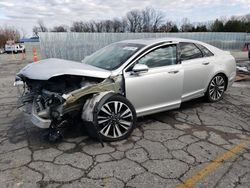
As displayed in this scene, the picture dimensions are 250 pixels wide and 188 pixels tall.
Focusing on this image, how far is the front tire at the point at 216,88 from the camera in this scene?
5090 mm

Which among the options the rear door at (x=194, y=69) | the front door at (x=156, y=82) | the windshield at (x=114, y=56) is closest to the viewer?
the front door at (x=156, y=82)

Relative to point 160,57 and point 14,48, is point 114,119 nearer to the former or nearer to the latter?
point 160,57

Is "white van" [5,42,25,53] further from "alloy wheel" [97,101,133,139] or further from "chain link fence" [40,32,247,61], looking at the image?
"alloy wheel" [97,101,133,139]

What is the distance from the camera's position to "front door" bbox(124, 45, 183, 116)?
372cm

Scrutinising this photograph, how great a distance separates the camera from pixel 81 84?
11.4ft

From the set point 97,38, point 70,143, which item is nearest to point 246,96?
point 70,143

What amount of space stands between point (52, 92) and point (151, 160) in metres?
1.75

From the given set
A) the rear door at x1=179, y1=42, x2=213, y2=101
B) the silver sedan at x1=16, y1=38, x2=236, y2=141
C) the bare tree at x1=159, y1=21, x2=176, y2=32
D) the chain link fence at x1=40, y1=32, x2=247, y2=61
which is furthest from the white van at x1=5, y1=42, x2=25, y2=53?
the rear door at x1=179, y1=42, x2=213, y2=101

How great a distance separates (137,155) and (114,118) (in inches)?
25.9

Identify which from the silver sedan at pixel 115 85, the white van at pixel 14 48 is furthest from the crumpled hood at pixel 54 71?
the white van at pixel 14 48

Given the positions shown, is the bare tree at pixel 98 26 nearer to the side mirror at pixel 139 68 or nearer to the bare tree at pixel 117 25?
the bare tree at pixel 117 25

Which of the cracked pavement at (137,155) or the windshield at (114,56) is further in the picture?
the windshield at (114,56)

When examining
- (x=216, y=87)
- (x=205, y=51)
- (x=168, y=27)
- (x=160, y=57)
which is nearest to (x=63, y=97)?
(x=160, y=57)

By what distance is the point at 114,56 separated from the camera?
418 cm
